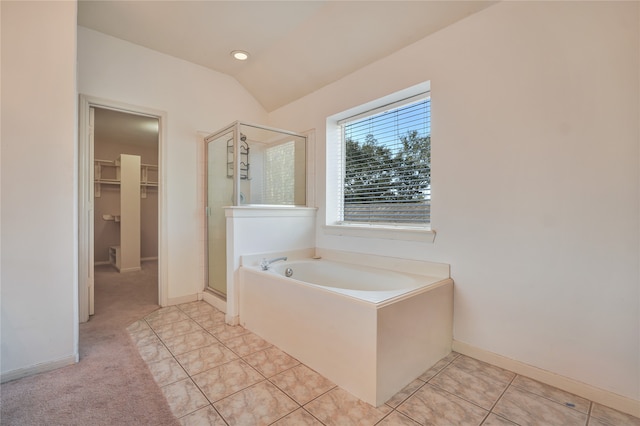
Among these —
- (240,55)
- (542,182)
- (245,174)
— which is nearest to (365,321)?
(542,182)

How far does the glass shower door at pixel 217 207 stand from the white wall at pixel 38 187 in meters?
1.26

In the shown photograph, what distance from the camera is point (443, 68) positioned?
7.12 ft

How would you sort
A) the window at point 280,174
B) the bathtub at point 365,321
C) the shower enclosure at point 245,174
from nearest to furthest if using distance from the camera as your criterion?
the bathtub at point 365,321 < the shower enclosure at point 245,174 < the window at point 280,174

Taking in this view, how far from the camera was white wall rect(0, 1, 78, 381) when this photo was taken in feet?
5.69

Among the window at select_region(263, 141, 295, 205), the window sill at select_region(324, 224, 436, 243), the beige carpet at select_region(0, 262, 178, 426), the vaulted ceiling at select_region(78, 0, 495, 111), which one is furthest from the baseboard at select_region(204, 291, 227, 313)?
the vaulted ceiling at select_region(78, 0, 495, 111)

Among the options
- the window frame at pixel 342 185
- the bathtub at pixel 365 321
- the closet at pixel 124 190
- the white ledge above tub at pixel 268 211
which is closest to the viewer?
the bathtub at pixel 365 321

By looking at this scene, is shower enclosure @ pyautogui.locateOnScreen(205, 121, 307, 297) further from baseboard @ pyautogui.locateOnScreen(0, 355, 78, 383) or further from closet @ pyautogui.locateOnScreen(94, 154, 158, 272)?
closet @ pyautogui.locateOnScreen(94, 154, 158, 272)

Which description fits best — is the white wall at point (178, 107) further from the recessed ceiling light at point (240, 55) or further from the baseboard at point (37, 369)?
the baseboard at point (37, 369)

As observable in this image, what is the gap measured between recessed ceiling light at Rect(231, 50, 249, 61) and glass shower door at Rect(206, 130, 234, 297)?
826mm

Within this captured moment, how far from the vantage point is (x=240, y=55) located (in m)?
3.06

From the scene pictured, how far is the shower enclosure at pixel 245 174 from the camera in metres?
2.93

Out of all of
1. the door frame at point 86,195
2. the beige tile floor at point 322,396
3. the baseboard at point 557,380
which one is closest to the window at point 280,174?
the door frame at point 86,195

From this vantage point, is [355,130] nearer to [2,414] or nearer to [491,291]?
[491,291]

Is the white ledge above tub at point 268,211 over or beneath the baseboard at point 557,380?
above
